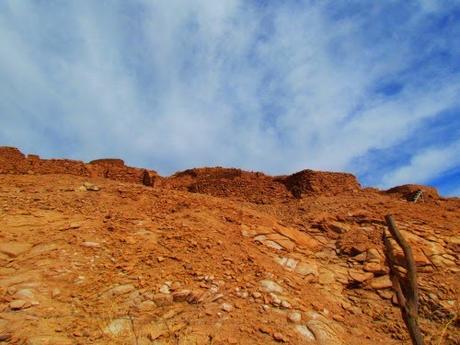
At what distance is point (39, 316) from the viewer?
15.2 feet

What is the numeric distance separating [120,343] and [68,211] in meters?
3.50

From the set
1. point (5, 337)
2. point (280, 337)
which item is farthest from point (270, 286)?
point (5, 337)

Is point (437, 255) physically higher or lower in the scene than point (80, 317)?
higher

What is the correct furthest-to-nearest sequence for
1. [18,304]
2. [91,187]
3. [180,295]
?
[91,187], [180,295], [18,304]

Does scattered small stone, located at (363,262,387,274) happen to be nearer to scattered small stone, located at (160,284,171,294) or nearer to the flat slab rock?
scattered small stone, located at (160,284,171,294)

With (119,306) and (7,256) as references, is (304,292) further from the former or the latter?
(7,256)

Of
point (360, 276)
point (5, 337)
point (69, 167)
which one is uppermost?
point (69, 167)

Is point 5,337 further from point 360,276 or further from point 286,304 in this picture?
point 360,276

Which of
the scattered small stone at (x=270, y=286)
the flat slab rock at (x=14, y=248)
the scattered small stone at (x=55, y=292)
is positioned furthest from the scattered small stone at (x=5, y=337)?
the scattered small stone at (x=270, y=286)

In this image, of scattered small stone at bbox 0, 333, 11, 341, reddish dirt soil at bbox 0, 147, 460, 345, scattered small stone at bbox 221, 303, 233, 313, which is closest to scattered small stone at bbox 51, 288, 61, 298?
reddish dirt soil at bbox 0, 147, 460, 345

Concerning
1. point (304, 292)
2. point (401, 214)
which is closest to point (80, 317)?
point (304, 292)

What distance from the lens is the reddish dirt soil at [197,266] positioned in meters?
4.91

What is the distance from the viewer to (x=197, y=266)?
6141mm

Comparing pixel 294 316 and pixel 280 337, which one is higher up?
pixel 294 316
